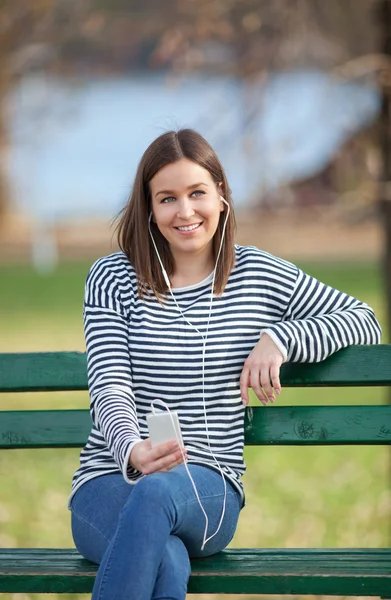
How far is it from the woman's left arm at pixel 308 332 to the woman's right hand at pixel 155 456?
1.00 feet

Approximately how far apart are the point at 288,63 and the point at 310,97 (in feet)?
2.12

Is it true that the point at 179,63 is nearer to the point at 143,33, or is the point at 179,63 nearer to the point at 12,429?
the point at 143,33

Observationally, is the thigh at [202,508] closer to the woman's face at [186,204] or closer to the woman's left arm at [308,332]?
the woman's left arm at [308,332]

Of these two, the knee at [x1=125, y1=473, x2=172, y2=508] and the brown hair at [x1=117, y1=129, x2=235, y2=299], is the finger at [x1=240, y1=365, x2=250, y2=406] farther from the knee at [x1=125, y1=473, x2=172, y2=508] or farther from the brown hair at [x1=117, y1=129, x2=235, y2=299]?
the knee at [x1=125, y1=473, x2=172, y2=508]

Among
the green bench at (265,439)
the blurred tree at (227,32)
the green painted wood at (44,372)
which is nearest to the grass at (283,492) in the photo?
the green bench at (265,439)

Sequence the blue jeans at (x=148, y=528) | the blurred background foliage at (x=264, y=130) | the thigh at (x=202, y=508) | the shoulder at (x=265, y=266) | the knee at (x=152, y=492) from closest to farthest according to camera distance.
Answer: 1. the blue jeans at (x=148, y=528)
2. the knee at (x=152, y=492)
3. the thigh at (x=202, y=508)
4. the shoulder at (x=265, y=266)
5. the blurred background foliage at (x=264, y=130)

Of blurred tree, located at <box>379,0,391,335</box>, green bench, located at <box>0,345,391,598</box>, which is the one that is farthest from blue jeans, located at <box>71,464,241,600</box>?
blurred tree, located at <box>379,0,391,335</box>

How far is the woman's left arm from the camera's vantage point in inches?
119

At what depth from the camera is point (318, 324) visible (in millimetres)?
3107

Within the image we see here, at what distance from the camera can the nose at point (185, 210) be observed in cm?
312

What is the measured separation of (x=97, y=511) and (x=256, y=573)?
0.48m

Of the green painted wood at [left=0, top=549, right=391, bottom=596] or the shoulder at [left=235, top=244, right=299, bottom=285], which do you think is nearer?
the green painted wood at [left=0, top=549, right=391, bottom=596]

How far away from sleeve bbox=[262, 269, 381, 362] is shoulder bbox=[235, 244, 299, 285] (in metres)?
0.03

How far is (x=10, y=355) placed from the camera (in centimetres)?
348
